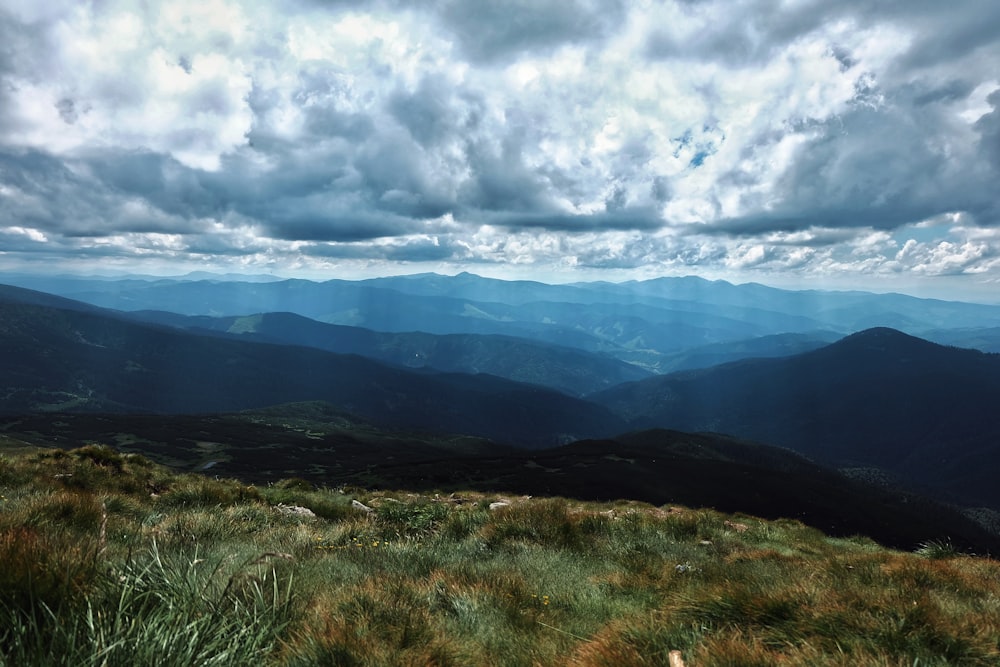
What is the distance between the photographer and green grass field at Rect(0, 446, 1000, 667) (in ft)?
10.5

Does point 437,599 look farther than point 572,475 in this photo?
No

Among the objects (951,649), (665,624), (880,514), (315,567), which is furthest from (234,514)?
(880,514)

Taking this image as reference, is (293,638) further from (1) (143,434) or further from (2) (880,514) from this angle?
(1) (143,434)

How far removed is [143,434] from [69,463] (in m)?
226

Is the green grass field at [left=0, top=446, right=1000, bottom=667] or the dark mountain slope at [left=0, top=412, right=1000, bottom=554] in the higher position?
the green grass field at [left=0, top=446, right=1000, bottom=667]

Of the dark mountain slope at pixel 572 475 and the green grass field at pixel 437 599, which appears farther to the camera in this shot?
the dark mountain slope at pixel 572 475

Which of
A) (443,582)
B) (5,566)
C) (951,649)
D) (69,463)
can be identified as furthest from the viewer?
(69,463)

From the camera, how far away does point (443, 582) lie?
5480 millimetres

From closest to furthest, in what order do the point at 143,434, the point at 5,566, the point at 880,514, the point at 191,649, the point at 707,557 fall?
the point at 191,649 → the point at 5,566 → the point at 707,557 → the point at 880,514 → the point at 143,434

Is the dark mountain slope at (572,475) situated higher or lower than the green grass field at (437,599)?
lower

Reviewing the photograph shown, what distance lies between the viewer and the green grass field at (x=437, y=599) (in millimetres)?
3193

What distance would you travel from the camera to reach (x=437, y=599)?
5.09m

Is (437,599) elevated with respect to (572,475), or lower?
elevated

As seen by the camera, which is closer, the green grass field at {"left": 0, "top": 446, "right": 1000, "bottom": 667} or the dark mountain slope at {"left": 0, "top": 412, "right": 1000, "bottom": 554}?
the green grass field at {"left": 0, "top": 446, "right": 1000, "bottom": 667}
